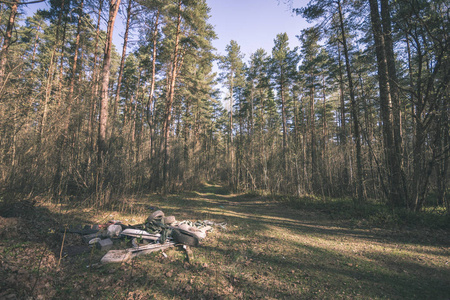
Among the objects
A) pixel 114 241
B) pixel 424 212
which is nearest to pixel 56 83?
pixel 114 241

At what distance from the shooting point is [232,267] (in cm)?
305

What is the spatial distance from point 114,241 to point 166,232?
992mm

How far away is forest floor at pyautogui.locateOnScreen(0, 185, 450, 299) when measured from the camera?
2.22 meters

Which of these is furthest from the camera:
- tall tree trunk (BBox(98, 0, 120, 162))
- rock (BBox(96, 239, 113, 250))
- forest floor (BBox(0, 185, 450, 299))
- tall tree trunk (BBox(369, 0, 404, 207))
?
tall tree trunk (BBox(369, 0, 404, 207))

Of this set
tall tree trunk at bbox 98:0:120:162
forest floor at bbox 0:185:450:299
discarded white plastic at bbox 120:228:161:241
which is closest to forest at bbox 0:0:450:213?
tall tree trunk at bbox 98:0:120:162

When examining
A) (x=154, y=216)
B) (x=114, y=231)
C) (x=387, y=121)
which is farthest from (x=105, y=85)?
(x=387, y=121)

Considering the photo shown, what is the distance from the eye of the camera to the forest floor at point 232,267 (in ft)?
7.30

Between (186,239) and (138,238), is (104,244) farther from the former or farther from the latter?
(186,239)

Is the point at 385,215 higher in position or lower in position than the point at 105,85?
lower

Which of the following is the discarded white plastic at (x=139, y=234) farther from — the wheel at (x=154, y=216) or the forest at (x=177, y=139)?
the forest at (x=177, y=139)

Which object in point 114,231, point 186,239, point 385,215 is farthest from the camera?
point 385,215

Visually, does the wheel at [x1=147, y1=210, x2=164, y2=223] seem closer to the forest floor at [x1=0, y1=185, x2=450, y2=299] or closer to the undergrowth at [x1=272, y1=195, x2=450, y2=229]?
the forest floor at [x1=0, y1=185, x2=450, y2=299]

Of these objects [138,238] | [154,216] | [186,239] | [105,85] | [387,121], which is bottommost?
[186,239]

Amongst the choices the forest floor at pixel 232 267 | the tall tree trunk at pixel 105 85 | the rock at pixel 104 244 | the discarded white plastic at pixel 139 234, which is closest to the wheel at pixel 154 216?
the discarded white plastic at pixel 139 234
